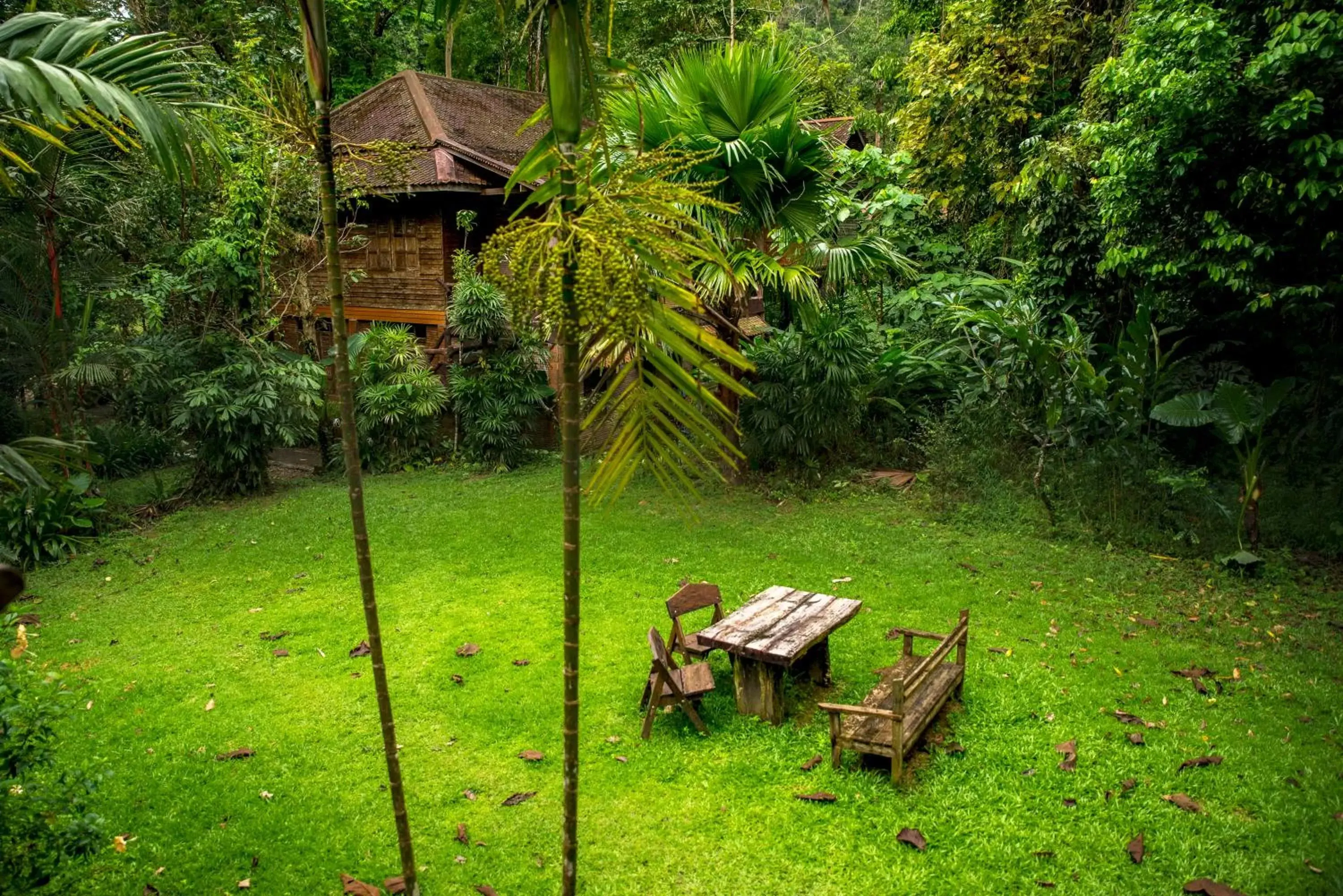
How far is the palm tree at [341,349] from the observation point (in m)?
2.55

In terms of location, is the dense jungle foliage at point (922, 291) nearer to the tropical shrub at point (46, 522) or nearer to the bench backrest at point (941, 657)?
the tropical shrub at point (46, 522)

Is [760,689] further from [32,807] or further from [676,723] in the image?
[32,807]

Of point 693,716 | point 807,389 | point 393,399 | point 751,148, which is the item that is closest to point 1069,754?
point 693,716

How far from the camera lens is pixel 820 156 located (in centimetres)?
818

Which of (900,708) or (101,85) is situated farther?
(900,708)

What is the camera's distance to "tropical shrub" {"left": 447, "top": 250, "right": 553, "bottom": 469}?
11.9 meters

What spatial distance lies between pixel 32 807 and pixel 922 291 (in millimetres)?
11655

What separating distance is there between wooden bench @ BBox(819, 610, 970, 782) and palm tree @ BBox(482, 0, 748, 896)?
2.62 meters

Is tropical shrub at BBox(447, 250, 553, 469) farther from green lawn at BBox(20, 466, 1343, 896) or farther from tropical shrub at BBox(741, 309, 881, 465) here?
tropical shrub at BBox(741, 309, 881, 465)

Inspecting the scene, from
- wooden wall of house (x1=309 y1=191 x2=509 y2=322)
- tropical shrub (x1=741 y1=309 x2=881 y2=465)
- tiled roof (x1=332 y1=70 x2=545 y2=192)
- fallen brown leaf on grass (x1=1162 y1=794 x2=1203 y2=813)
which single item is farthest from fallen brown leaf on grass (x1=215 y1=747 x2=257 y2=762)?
wooden wall of house (x1=309 y1=191 x2=509 y2=322)

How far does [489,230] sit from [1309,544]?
1233 cm

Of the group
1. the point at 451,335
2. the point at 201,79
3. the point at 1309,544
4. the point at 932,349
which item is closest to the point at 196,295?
the point at 201,79

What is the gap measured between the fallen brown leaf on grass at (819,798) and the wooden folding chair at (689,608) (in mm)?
1220

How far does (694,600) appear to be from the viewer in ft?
19.7
